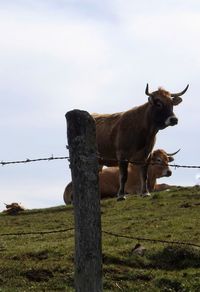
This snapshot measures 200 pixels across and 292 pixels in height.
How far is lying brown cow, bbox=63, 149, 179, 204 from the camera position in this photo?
88.0 feet

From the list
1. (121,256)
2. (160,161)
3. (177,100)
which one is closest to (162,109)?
(177,100)

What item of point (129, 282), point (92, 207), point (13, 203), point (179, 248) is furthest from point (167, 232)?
point (13, 203)

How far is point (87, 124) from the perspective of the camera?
756cm

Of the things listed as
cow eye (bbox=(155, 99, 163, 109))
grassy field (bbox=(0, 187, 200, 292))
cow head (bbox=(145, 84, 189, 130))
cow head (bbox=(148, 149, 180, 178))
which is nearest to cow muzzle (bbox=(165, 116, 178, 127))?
cow head (bbox=(145, 84, 189, 130))

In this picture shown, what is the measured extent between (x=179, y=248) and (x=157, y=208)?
599 cm

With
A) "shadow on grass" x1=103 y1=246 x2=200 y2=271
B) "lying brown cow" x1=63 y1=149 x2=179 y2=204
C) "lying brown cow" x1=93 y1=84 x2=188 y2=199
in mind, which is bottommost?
"shadow on grass" x1=103 y1=246 x2=200 y2=271

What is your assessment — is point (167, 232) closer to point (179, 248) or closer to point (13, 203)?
point (179, 248)

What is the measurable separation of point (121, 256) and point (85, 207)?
5227 mm

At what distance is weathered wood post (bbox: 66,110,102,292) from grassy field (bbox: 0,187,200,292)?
12.0 feet

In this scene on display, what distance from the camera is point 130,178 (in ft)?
91.6

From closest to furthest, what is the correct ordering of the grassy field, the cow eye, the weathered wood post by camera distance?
the weathered wood post < the grassy field < the cow eye

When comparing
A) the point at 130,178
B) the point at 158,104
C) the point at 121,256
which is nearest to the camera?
the point at 121,256

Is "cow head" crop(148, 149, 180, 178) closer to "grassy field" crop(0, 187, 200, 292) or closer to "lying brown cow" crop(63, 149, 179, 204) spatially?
"lying brown cow" crop(63, 149, 179, 204)

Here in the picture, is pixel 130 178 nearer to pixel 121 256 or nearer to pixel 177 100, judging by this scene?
pixel 177 100
